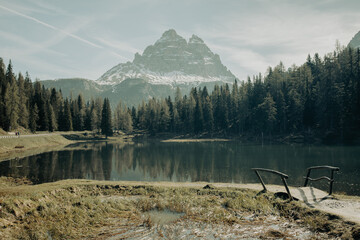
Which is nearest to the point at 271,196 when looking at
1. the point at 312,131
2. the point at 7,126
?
the point at 312,131

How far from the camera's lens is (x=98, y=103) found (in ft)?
516

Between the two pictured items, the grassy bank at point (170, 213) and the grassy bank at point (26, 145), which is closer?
the grassy bank at point (170, 213)

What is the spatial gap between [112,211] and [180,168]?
27.0 meters

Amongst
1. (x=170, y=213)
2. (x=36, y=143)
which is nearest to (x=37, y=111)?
(x=36, y=143)

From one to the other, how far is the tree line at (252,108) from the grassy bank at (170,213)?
82.2 metres

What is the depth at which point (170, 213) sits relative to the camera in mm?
14812

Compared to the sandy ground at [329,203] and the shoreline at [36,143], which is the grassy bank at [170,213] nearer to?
the sandy ground at [329,203]

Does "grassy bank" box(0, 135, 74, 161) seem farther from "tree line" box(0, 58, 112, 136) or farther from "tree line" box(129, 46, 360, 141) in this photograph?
"tree line" box(129, 46, 360, 141)

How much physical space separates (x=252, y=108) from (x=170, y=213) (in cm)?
11072

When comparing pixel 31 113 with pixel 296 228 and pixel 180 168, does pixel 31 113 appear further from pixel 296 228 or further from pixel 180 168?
pixel 296 228

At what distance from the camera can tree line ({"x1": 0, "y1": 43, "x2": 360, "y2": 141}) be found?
278 feet

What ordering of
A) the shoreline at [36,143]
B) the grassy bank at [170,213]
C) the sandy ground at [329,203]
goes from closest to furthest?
the grassy bank at [170,213] → the sandy ground at [329,203] → the shoreline at [36,143]

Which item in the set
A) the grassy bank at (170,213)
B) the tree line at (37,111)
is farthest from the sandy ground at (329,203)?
the tree line at (37,111)

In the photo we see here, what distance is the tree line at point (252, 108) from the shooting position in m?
84.6
